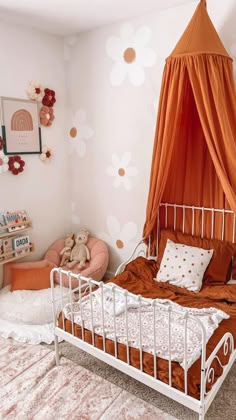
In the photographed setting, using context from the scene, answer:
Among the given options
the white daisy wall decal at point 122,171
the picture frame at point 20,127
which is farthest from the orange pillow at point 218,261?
the picture frame at point 20,127

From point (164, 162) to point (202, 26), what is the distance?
3.51 ft

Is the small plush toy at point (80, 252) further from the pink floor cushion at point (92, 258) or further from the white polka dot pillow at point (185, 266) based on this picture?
the white polka dot pillow at point (185, 266)

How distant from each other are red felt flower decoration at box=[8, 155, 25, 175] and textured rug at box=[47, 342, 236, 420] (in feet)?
6.20

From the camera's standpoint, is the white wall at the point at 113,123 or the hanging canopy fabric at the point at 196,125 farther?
the white wall at the point at 113,123

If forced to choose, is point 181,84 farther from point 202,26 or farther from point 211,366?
point 211,366

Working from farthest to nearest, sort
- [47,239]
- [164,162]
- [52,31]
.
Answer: [47,239] < [52,31] < [164,162]

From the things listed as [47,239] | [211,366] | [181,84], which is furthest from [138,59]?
[211,366]

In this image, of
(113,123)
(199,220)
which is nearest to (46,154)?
(113,123)

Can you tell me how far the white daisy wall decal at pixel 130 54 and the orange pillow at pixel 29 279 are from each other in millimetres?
2159

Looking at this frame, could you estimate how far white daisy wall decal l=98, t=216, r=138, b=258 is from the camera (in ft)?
12.2

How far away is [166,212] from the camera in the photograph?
3.32 metres

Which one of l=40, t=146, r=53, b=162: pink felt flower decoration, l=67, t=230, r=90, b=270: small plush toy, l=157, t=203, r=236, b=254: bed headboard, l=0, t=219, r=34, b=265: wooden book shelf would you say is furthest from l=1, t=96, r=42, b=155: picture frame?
l=157, t=203, r=236, b=254: bed headboard

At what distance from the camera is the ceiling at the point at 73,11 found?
2.89 metres

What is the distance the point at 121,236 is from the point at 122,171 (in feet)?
2.44
